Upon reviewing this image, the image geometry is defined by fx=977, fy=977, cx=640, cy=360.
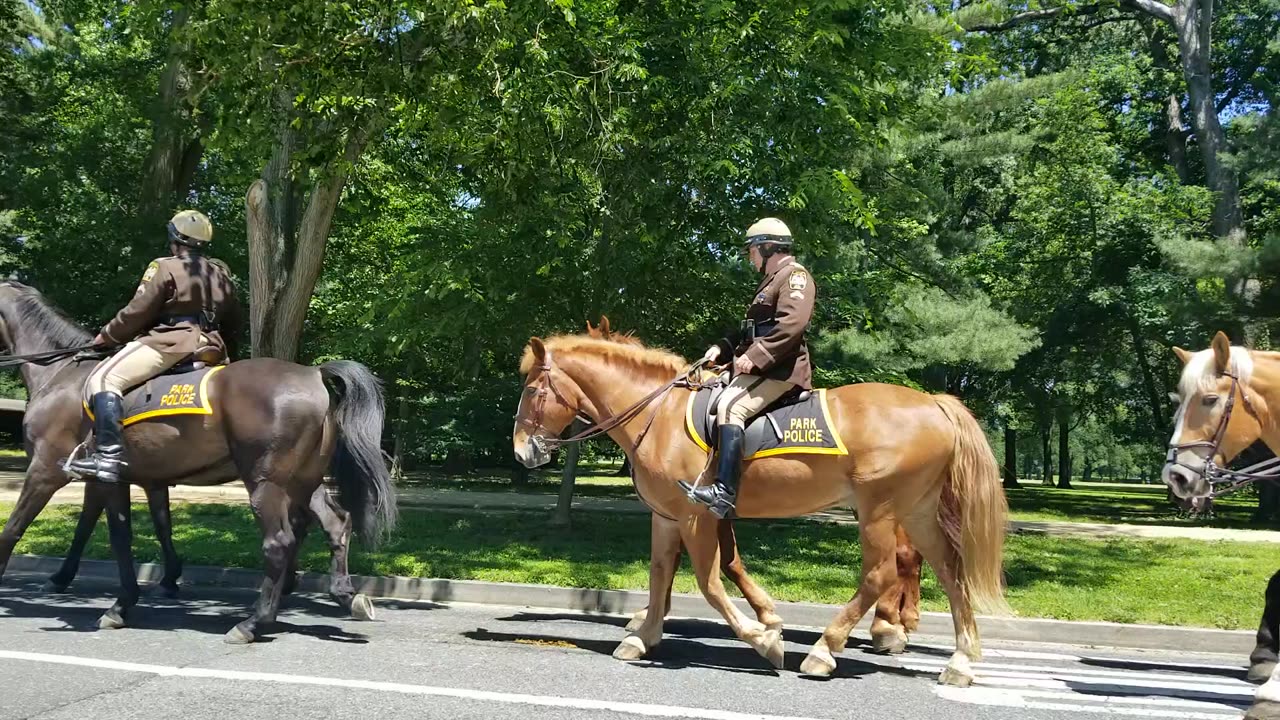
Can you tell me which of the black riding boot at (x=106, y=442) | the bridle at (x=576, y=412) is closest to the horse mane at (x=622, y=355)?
the bridle at (x=576, y=412)

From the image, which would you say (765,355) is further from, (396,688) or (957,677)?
(396,688)

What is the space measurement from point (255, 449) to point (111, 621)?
1.64 metres

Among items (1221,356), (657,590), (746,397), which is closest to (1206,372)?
(1221,356)

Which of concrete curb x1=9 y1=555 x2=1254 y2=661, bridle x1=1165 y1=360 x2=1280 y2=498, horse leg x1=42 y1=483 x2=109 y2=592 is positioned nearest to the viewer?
bridle x1=1165 y1=360 x2=1280 y2=498

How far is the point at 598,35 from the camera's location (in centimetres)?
1087

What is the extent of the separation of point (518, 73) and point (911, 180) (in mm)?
12028

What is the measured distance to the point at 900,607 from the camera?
7.70 m

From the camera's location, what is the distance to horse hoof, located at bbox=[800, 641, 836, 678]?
6.27 metres

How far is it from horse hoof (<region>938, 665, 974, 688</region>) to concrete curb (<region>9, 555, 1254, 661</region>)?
204 centimetres

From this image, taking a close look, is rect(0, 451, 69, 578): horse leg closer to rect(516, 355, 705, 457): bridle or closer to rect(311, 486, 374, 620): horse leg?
rect(311, 486, 374, 620): horse leg

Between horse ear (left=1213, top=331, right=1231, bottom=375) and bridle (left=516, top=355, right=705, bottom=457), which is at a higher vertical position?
horse ear (left=1213, top=331, right=1231, bottom=375)

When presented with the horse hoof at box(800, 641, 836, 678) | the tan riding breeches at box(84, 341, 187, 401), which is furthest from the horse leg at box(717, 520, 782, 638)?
the tan riding breeches at box(84, 341, 187, 401)

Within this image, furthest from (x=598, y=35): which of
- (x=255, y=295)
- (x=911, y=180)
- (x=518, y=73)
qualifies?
(x=911, y=180)

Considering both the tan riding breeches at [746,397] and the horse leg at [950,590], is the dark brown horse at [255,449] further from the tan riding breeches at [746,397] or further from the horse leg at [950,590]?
the horse leg at [950,590]
